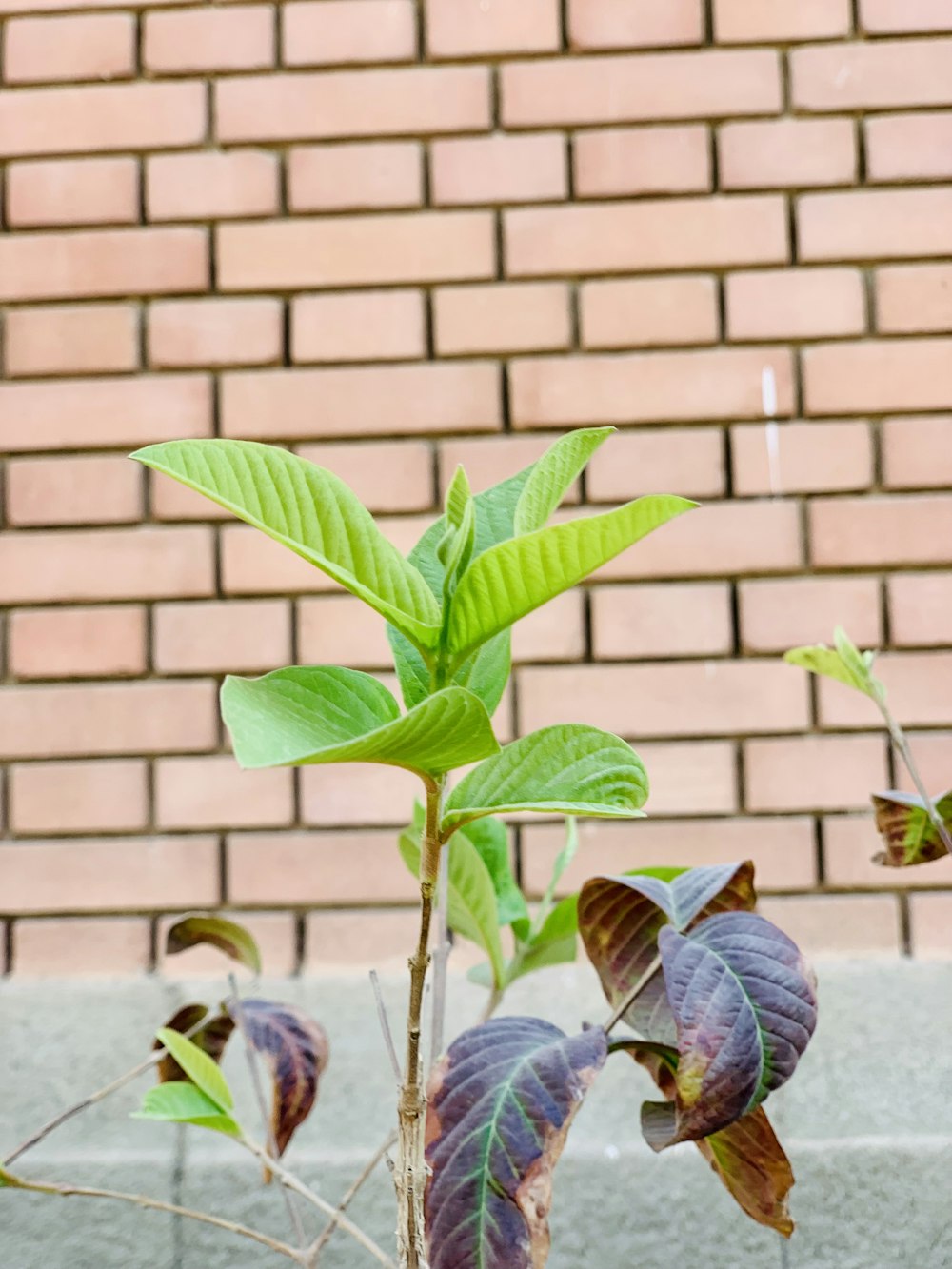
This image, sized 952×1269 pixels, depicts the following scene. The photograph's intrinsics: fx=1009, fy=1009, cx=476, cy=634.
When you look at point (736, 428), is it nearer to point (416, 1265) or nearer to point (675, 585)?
point (675, 585)

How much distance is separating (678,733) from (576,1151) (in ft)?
1.51

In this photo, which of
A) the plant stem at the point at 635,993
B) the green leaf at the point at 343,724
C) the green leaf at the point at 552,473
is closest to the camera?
the green leaf at the point at 343,724

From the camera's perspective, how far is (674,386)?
3.85 ft

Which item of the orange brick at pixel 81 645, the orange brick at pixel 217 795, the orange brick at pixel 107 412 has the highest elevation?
the orange brick at pixel 107 412

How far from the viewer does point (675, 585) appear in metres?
1.17

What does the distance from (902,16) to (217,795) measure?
3.94 feet

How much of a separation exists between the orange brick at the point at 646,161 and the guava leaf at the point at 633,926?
84cm

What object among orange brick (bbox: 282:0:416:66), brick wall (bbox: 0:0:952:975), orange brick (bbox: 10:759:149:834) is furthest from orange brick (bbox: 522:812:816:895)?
orange brick (bbox: 282:0:416:66)

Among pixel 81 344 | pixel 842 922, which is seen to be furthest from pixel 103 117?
pixel 842 922

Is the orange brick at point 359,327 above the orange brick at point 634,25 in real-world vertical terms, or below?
below

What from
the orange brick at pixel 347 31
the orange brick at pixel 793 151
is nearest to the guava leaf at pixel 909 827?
the orange brick at pixel 793 151

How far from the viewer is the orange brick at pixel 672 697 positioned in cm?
116

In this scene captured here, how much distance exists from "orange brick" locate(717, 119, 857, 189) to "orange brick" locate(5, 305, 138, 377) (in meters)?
0.74

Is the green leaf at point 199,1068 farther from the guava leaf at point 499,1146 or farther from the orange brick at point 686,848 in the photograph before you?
the orange brick at point 686,848
